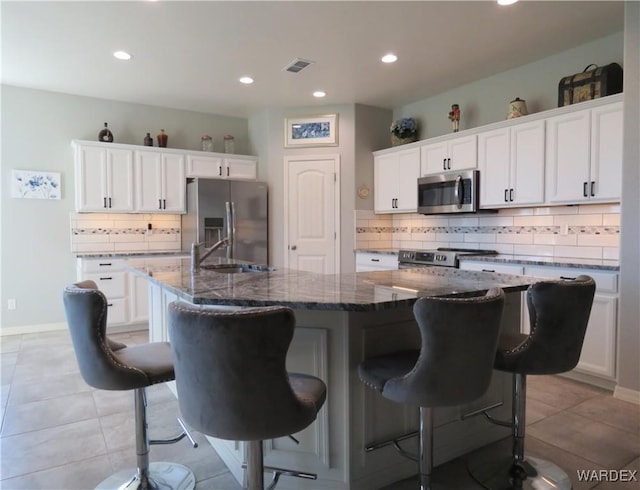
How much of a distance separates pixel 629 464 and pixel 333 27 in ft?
11.2

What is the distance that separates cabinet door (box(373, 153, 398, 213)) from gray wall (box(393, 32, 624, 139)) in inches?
21.2

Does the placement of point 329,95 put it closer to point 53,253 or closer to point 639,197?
point 639,197

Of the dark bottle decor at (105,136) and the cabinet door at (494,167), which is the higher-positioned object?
the dark bottle decor at (105,136)

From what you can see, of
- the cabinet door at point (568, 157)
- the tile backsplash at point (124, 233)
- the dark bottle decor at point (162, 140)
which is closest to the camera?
the cabinet door at point (568, 157)

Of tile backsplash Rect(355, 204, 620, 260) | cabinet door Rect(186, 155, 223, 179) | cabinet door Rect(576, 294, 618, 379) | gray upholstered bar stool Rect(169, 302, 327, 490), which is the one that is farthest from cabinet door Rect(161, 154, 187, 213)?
cabinet door Rect(576, 294, 618, 379)

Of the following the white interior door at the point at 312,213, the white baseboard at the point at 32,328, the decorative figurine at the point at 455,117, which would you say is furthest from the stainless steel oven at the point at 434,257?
the white baseboard at the point at 32,328

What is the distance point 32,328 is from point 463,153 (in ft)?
17.2

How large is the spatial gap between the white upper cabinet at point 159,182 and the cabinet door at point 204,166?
0.33 ft

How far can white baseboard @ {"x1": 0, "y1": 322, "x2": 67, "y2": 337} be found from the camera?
4.71 metres

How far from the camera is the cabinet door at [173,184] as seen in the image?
520 centimetres

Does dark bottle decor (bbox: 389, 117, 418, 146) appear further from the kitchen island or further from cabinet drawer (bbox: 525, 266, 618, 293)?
the kitchen island

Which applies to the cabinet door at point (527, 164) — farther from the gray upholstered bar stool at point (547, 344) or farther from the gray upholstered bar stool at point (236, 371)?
the gray upholstered bar stool at point (236, 371)

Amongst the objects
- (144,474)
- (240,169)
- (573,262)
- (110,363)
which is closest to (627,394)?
(573,262)

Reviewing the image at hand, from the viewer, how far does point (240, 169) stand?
18.6ft
